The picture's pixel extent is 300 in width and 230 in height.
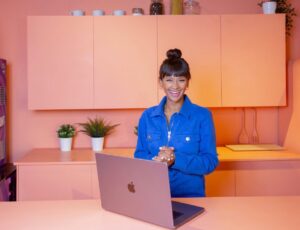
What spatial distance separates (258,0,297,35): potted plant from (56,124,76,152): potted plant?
214cm

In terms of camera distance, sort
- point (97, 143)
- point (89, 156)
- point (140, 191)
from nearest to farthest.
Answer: point (140, 191) < point (89, 156) < point (97, 143)

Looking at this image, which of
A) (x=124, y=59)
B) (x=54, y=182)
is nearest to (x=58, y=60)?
(x=124, y=59)

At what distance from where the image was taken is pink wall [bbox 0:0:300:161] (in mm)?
3180

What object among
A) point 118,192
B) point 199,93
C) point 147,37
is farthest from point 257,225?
point 147,37

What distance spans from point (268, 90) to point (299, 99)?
0.27 metres

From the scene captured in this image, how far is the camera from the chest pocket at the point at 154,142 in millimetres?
1820

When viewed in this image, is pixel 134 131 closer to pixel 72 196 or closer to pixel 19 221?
pixel 72 196

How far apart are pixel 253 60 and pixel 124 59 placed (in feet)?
3.76

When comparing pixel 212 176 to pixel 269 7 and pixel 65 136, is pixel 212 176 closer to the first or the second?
pixel 65 136

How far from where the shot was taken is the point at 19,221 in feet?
4.46

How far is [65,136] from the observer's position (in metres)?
3.11

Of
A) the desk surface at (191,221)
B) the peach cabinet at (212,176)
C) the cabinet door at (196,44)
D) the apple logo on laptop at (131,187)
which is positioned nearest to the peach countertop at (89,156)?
the peach cabinet at (212,176)

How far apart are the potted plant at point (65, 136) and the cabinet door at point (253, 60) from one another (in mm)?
1453

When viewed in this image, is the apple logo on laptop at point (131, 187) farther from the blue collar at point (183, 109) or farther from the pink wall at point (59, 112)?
the pink wall at point (59, 112)
